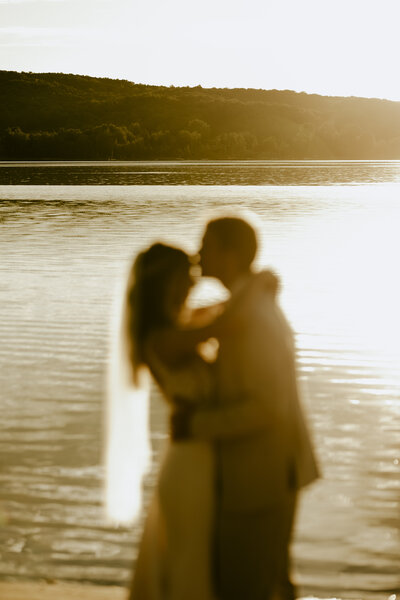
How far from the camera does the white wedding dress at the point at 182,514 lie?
10.3 ft

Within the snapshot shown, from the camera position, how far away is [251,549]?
3.24 metres

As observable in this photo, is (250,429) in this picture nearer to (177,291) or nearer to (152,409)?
(177,291)

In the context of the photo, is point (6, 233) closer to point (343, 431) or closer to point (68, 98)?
point (343, 431)

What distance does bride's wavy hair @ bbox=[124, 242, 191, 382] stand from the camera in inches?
123

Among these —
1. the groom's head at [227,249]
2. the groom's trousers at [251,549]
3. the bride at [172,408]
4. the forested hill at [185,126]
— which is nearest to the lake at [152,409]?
the groom's head at [227,249]

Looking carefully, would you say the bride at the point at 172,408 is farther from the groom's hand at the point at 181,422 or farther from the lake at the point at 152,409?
the lake at the point at 152,409

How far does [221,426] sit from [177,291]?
42 centimetres

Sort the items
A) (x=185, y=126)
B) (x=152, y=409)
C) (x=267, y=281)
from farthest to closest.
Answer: (x=185, y=126)
(x=152, y=409)
(x=267, y=281)

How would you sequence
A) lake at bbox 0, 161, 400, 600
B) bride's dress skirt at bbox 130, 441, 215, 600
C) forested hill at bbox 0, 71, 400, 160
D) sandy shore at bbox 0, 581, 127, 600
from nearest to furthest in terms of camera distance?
bride's dress skirt at bbox 130, 441, 215, 600 < sandy shore at bbox 0, 581, 127, 600 < lake at bbox 0, 161, 400, 600 < forested hill at bbox 0, 71, 400, 160

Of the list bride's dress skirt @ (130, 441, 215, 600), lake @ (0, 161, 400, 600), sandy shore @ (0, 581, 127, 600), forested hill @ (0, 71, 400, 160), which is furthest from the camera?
forested hill @ (0, 71, 400, 160)

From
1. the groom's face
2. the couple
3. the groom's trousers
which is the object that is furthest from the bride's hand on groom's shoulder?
the groom's trousers

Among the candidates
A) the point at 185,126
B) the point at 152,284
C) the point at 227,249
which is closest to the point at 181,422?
the point at 152,284

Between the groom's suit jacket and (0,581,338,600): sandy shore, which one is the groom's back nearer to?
the groom's suit jacket

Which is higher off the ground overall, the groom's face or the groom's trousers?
the groom's face
